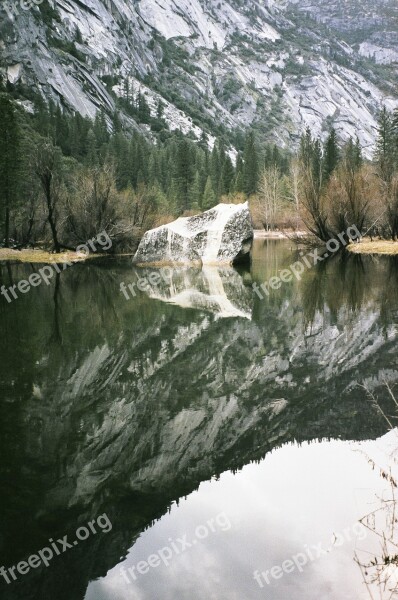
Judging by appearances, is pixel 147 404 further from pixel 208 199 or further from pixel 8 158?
pixel 208 199

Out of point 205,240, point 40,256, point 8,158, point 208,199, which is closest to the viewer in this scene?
point 205,240

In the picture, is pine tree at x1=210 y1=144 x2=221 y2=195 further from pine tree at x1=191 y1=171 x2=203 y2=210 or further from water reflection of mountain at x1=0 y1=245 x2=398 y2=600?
water reflection of mountain at x1=0 y1=245 x2=398 y2=600

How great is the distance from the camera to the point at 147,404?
6773 millimetres

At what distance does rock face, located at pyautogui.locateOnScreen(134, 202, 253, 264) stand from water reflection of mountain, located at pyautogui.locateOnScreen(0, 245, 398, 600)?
16920 mm

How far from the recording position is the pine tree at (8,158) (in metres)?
36.2

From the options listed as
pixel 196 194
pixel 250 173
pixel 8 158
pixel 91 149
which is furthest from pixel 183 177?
pixel 8 158

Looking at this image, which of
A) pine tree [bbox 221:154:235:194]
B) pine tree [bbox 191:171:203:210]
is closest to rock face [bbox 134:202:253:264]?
pine tree [bbox 191:171:203:210]

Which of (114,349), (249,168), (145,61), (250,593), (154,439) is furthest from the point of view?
(145,61)

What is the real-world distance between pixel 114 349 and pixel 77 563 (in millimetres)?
6084

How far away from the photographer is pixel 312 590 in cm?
335

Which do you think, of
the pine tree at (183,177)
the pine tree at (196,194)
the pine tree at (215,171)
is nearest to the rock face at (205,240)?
the pine tree at (196,194)

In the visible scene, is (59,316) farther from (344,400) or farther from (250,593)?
(250,593)

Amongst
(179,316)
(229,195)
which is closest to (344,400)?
(179,316)

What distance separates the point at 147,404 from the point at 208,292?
11.2 m
